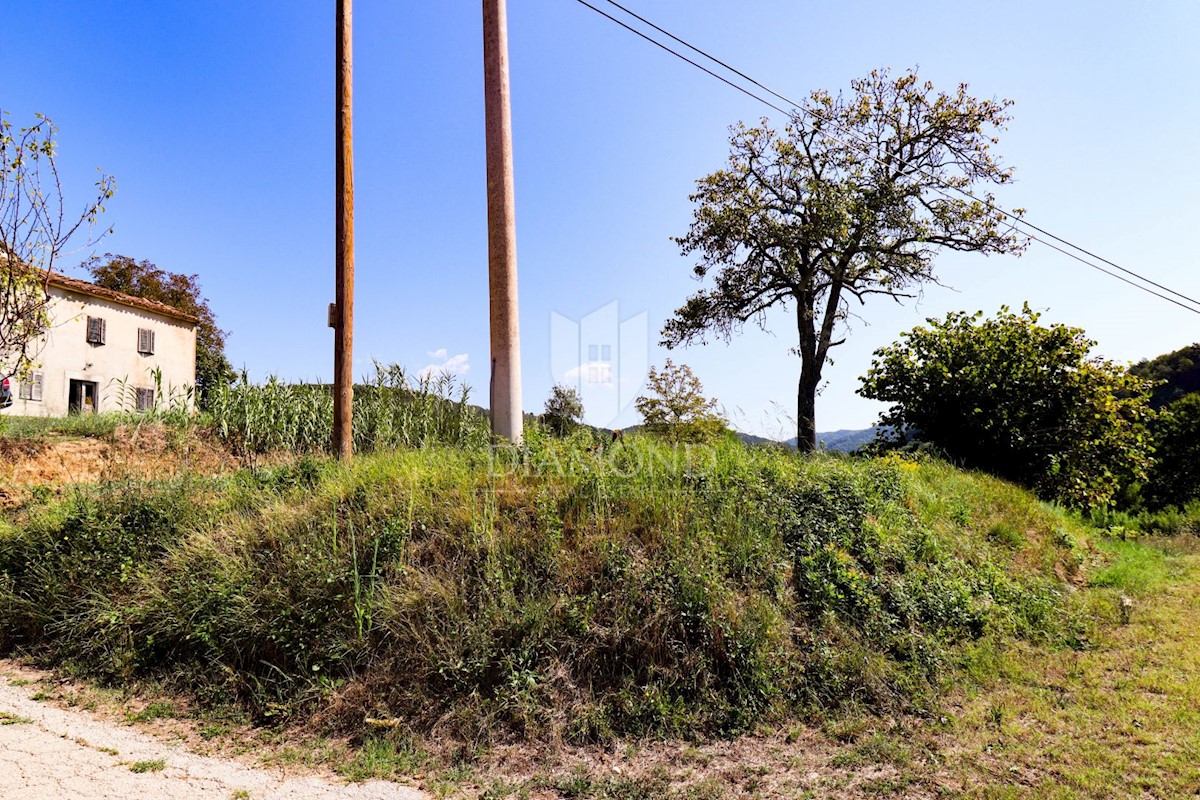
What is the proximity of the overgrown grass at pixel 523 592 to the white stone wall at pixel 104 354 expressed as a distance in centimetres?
1815

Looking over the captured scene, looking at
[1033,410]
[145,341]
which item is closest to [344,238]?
[1033,410]

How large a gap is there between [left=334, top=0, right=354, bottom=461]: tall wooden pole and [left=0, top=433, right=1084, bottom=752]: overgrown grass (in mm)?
1472

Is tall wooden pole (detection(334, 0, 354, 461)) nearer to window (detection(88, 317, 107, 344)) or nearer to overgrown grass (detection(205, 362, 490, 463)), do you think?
overgrown grass (detection(205, 362, 490, 463))

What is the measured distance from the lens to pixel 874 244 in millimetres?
17672

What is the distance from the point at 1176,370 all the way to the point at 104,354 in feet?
156

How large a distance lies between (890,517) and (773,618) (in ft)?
8.55

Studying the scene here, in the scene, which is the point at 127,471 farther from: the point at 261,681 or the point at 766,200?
the point at 766,200

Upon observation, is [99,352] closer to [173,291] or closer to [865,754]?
[173,291]

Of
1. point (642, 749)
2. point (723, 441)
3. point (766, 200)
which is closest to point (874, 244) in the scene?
point (766, 200)

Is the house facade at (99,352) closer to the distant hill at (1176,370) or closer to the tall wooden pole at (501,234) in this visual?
the tall wooden pole at (501,234)

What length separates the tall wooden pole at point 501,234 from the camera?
7.73m

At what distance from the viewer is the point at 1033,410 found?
11.9 meters

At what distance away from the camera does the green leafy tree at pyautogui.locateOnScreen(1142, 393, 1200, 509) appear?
58.9 feet

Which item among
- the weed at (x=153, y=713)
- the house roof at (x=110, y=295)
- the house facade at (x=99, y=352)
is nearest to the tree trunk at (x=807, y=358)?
the weed at (x=153, y=713)
